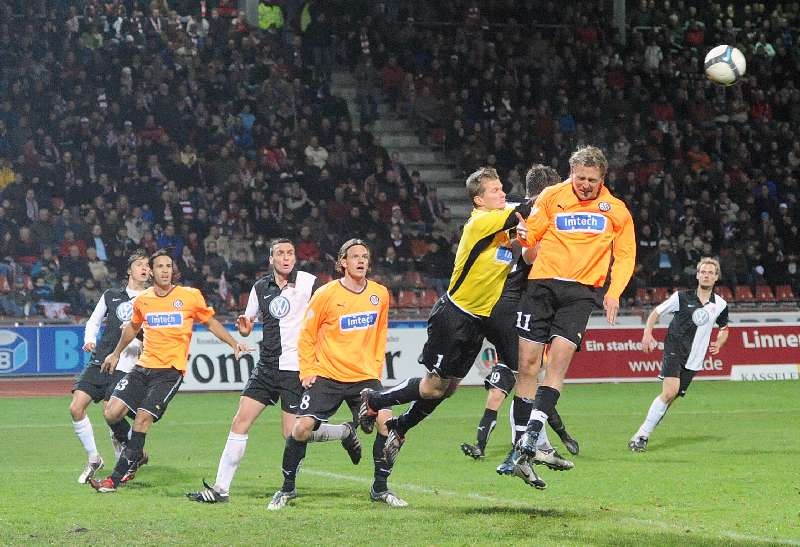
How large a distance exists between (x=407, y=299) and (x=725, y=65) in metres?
10.5

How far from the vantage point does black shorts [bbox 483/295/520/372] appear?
9938 mm

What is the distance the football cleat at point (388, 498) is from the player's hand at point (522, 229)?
226cm

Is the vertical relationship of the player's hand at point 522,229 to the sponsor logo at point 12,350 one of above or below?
above

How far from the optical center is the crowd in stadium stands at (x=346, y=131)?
2489 centimetres

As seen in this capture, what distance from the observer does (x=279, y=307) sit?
1123cm

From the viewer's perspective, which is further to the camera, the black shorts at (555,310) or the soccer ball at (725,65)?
the soccer ball at (725,65)

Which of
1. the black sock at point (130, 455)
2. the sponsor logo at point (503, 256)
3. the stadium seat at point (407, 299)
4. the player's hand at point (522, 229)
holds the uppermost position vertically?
the player's hand at point (522, 229)

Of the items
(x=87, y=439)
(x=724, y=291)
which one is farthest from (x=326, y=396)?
(x=724, y=291)

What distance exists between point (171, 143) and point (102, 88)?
213 cm

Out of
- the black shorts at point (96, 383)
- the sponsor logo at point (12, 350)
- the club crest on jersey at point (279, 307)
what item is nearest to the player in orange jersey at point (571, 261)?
the club crest on jersey at point (279, 307)

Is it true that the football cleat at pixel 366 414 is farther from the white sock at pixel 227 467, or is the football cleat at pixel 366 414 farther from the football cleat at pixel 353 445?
the white sock at pixel 227 467

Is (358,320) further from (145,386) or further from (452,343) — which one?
(145,386)

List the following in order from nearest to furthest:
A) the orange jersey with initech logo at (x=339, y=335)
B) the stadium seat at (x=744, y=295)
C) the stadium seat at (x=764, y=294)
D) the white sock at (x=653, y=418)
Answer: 1. the orange jersey with initech logo at (x=339, y=335)
2. the white sock at (x=653, y=418)
3. the stadium seat at (x=744, y=295)
4. the stadium seat at (x=764, y=294)

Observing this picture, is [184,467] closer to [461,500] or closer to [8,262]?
[461,500]
